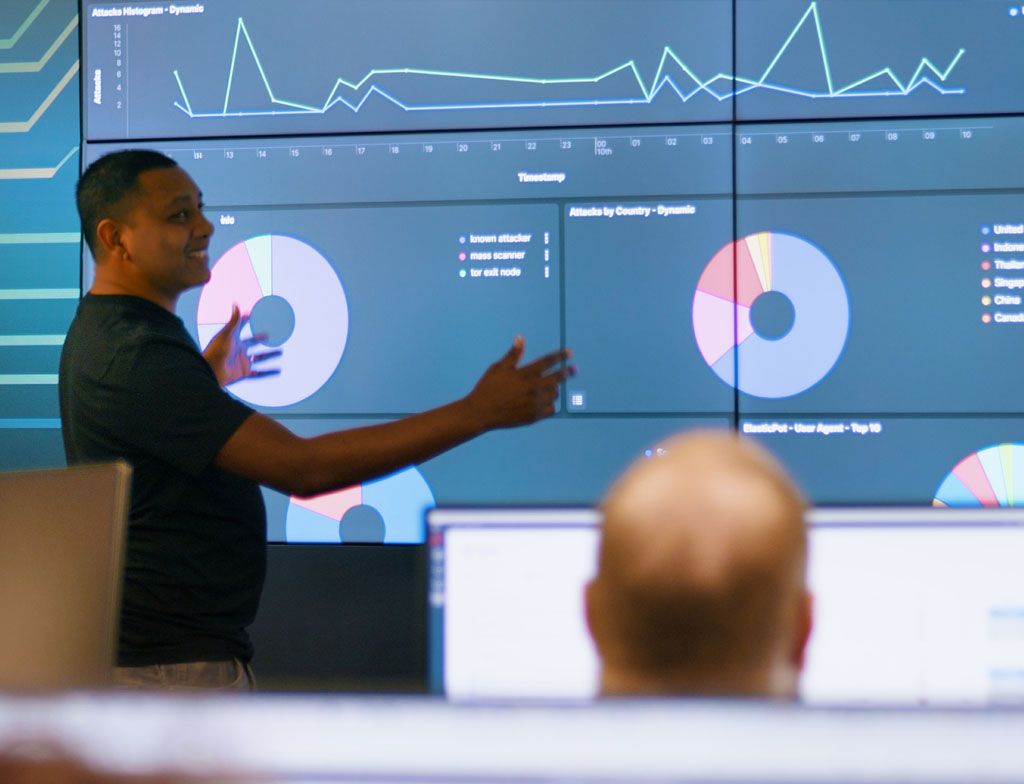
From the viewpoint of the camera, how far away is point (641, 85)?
283cm

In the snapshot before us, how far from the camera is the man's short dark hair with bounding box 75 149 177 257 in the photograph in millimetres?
1989

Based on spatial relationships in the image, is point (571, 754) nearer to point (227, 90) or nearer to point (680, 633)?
point (680, 633)

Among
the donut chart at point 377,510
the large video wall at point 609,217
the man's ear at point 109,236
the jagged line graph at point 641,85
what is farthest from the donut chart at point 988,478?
the man's ear at point 109,236

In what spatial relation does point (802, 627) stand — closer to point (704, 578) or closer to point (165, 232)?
point (704, 578)

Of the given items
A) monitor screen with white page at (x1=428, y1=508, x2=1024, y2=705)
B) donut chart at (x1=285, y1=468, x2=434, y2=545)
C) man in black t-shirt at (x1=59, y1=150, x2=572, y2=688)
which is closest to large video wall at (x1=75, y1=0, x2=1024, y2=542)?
donut chart at (x1=285, y1=468, x2=434, y2=545)

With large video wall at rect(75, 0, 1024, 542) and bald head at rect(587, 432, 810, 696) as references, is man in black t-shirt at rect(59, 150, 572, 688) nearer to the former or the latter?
large video wall at rect(75, 0, 1024, 542)

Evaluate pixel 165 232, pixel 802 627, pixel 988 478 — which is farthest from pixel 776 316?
pixel 802 627

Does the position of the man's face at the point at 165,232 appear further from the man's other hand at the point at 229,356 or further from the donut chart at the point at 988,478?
the donut chart at the point at 988,478

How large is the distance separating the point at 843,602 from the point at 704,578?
844mm

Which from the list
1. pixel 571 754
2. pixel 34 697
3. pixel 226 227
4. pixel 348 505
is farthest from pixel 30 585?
pixel 226 227

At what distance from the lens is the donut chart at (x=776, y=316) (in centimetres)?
277

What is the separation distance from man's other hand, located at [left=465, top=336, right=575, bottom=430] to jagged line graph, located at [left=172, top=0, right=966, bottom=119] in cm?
128

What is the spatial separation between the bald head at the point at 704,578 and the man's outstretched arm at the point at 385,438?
1.20 metres

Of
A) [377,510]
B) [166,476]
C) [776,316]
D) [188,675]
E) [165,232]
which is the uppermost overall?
[165,232]
